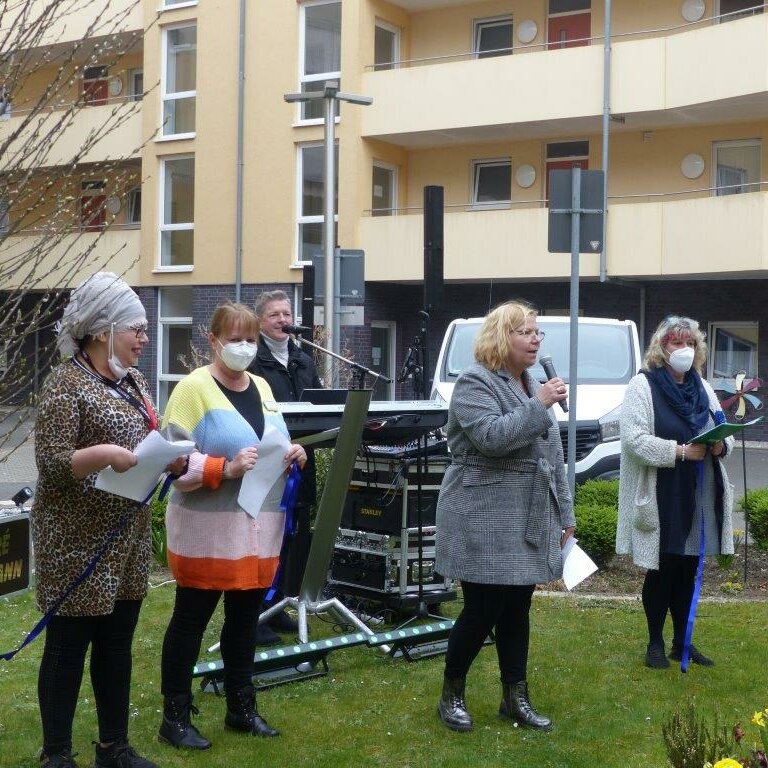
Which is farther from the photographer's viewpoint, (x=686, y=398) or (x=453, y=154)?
(x=453, y=154)

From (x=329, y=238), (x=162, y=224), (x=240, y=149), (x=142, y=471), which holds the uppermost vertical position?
(x=240, y=149)

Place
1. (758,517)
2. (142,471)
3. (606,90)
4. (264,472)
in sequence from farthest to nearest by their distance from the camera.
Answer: (606,90) < (758,517) < (264,472) < (142,471)

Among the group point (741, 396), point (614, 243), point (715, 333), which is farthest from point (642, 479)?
point (715, 333)

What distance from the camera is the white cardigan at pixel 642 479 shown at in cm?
664

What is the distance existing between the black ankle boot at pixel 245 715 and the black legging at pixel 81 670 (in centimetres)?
73

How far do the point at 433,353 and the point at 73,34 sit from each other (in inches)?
466

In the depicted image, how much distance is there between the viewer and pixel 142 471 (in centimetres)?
455

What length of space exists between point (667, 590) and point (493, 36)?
2252cm

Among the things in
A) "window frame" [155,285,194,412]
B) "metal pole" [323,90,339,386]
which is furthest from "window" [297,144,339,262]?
"metal pole" [323,90,339,386]

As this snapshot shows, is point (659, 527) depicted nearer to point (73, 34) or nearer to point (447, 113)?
point (447, 113)

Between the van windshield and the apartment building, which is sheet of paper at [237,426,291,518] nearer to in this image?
the van windshield

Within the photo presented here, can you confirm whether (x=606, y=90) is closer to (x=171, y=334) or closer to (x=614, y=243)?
(x=614, y=243)

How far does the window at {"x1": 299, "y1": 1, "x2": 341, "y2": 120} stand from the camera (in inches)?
1095

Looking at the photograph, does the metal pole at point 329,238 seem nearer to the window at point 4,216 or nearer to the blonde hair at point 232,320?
the blonde hair at point 232,320
